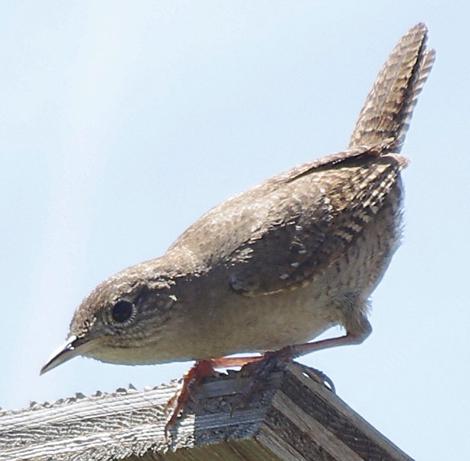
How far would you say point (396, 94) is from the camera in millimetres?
5223

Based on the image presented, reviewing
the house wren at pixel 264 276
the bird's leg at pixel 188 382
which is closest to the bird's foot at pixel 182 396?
the bird's leg at pixel 188 382

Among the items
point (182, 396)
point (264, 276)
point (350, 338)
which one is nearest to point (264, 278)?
point (264, 276)

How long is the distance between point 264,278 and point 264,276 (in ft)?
0.03

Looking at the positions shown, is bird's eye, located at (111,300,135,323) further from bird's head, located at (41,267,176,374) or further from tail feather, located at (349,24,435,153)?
tail feather, located at (349,24,435,153)

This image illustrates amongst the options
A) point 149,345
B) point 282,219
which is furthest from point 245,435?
point 282,219

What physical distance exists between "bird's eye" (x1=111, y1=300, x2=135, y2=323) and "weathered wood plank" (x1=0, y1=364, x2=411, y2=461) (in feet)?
2.60

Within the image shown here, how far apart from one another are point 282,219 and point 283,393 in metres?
1.67

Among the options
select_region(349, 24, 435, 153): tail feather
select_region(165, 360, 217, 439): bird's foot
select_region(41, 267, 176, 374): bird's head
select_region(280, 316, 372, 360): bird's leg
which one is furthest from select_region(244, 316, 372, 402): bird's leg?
select_region(349, 24, 435, 153): tail feather

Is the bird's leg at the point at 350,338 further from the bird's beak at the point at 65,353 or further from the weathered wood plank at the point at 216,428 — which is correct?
the weathered wood plank at the point at 216,428

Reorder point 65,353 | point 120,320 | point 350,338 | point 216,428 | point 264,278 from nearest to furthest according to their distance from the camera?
point 216,428
point 65,353
point 120,320
point 264,278
point 350,338

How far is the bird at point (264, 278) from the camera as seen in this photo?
11.9ft

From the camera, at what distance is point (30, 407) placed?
292cm

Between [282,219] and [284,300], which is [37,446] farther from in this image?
[282,219]

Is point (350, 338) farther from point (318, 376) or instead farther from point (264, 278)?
point (318, 376)
